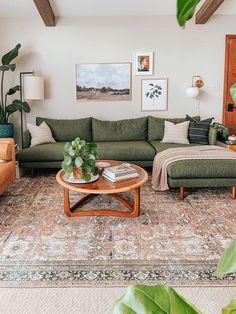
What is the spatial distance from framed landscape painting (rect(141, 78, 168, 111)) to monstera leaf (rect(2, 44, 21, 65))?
211 cm

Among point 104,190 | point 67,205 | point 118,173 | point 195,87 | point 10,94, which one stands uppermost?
point 195,87

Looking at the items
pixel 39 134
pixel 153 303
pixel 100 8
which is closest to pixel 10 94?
pixel 39 134

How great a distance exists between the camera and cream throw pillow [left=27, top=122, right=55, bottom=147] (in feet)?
14.6

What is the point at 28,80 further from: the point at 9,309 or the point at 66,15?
the point at 9,309

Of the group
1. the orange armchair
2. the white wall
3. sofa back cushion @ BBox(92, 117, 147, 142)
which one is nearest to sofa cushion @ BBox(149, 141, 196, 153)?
sofa back cushion @ BBox(92, 117, 147, 142)

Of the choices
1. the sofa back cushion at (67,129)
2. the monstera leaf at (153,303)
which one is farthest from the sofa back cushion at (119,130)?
the monstera leaf at (153,303)

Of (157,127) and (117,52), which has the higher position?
(117,52)

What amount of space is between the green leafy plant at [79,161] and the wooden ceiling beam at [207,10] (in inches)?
119

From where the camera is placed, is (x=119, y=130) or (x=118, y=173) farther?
(x=119, y=130)

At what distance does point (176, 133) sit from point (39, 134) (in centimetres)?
211

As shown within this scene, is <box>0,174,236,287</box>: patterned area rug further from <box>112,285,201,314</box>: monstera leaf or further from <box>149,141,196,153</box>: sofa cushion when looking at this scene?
<box>112,285,201,314</box>: monstera leaf

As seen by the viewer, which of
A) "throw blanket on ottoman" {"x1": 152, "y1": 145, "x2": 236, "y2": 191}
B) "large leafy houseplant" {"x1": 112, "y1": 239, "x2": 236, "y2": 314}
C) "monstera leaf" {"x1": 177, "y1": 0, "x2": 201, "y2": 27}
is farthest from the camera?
"throw blanket on ottoman" {"x1": 152, "y1": 145, "x2": 236, "y2": 191}

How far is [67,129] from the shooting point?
4719 mm

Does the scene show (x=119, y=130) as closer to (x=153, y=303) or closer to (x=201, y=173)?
(x=201, y=173)
